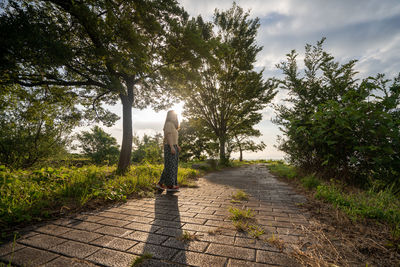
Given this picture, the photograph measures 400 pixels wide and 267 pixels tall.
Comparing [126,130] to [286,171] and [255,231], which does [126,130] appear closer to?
[255,231]

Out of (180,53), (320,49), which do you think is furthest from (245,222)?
(320,49)

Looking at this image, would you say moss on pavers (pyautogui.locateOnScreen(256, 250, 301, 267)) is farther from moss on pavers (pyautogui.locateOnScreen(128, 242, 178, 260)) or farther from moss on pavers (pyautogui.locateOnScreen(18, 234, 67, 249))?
moss on pavers (pyautogui.locateOnScreen(18, 234, 67, 249))

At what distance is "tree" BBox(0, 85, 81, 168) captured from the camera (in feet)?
19.4

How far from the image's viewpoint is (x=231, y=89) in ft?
50.1

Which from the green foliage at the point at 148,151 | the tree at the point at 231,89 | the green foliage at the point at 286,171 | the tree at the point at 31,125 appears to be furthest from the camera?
the tree at the point at 231,89

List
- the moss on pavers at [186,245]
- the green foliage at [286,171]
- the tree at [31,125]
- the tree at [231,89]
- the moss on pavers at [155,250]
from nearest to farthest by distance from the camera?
the moss on pavers at [155,250] → the moss on pavers at [186,245] → the tree at [31,125] → the green foliage at [286,171] → the tree at [231,89]

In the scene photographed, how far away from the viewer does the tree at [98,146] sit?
A: 16.9 metres

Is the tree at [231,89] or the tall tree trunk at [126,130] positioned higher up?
the tree at [231,89]

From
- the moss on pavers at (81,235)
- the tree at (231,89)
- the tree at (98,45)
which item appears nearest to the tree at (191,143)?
the tree at (231,89)

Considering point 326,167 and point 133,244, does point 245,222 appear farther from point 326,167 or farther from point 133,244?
point 326,167

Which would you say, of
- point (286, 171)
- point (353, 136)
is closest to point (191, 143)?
point (286, 171)

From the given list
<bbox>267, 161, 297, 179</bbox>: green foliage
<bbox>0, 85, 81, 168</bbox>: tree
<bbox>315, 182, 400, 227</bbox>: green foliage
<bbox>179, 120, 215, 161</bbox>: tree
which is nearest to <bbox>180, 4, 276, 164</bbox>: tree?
<bbox>179, 120, 215, 161</bbox>: tree

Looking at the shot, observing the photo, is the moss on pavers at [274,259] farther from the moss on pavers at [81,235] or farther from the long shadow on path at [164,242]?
the moss on pavers at [81,235]

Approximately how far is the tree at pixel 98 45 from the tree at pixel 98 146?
10671 millimetres
